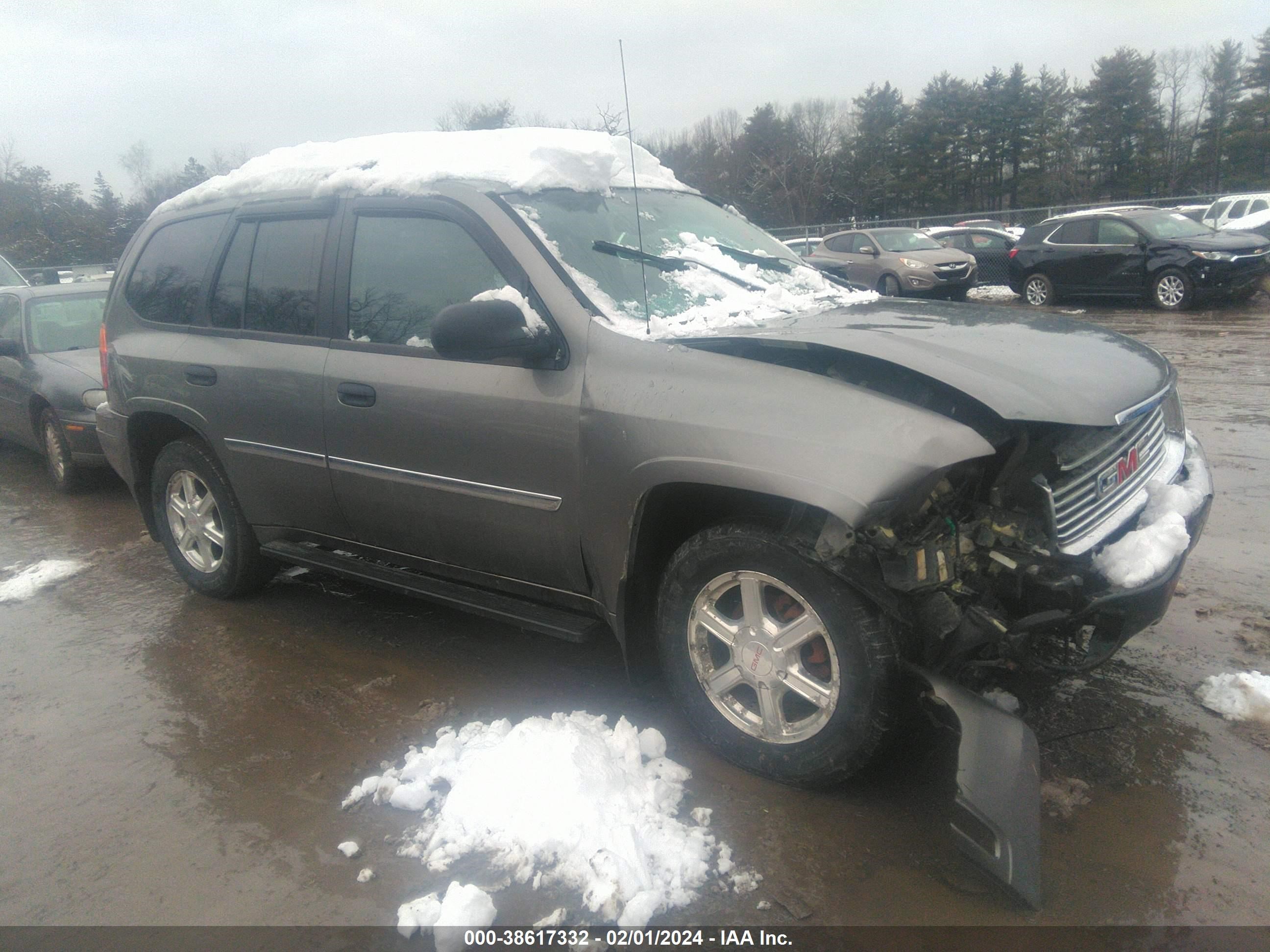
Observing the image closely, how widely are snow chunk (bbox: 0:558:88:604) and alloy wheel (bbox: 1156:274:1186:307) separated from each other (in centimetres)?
1499

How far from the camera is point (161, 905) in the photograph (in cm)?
248

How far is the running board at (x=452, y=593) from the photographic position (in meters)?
3.11

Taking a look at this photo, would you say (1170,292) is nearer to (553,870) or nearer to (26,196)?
(553,870)

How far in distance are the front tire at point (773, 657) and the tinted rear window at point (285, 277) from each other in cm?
198

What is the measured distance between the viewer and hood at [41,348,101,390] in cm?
693

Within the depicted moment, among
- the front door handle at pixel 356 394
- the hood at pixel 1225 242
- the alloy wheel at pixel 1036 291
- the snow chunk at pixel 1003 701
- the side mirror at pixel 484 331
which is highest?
the side mirror at pixel 484 331

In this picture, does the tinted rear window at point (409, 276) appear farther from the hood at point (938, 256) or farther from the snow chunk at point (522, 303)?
the hood at point (938, 256)

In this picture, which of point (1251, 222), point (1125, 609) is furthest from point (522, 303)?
point (1251, 222)

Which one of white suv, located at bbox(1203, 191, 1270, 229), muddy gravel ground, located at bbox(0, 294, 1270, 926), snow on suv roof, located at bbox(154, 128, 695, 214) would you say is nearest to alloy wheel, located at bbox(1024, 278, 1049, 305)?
white suv, located at bbox(1203, 191, 1270, 229)

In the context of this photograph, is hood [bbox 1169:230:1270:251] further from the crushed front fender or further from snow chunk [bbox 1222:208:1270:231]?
the crushed front fender

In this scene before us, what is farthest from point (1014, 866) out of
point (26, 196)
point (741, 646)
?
point (26, 196)

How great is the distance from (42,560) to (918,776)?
518cm

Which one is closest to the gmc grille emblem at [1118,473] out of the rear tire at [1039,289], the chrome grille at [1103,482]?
the chrome grille at [1103,482]

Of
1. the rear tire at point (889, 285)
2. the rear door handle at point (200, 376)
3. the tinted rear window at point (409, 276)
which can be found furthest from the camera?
the rear tire at point (889, 285)
